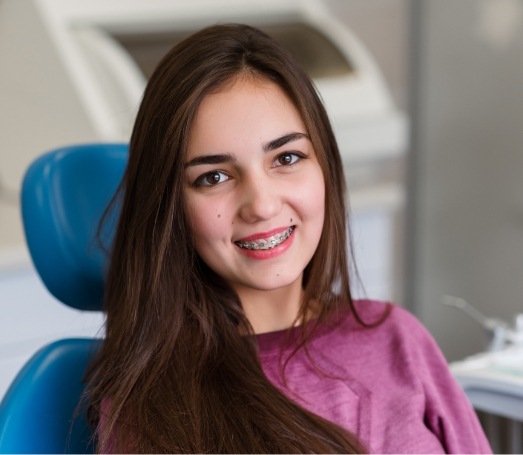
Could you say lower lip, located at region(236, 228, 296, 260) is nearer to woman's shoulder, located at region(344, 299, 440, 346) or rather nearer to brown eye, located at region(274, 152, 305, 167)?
brown eye, located at region(274, 152, 305, 167)

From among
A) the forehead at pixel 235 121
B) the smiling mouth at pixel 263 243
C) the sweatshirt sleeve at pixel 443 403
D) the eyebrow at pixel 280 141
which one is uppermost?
the forehead at pixel 235 121

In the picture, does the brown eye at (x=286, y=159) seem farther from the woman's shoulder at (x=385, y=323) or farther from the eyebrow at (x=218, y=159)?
the woman's shoulder at (x=385, y=323)

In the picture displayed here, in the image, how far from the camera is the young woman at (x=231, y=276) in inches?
43.7

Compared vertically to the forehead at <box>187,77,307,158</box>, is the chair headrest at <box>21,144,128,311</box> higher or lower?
lower

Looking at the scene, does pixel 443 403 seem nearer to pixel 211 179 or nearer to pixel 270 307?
pixel 270 307

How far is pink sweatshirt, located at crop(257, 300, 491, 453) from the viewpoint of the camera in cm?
121

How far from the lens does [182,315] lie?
1.18 m

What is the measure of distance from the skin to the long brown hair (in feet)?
0.06

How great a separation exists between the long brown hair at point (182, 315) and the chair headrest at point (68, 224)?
10 centimetres

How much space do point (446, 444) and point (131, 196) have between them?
535mm

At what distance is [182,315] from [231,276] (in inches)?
3.1

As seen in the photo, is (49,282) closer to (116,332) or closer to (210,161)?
(116,332)

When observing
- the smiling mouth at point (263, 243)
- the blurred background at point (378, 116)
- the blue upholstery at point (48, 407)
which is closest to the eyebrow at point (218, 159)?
the smiling mouth at point (263, 243)

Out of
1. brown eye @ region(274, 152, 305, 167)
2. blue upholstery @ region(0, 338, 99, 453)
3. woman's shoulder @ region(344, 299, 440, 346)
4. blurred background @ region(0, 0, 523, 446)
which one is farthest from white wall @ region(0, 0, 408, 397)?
brown eye @ region(274, 152, 305, 167)
